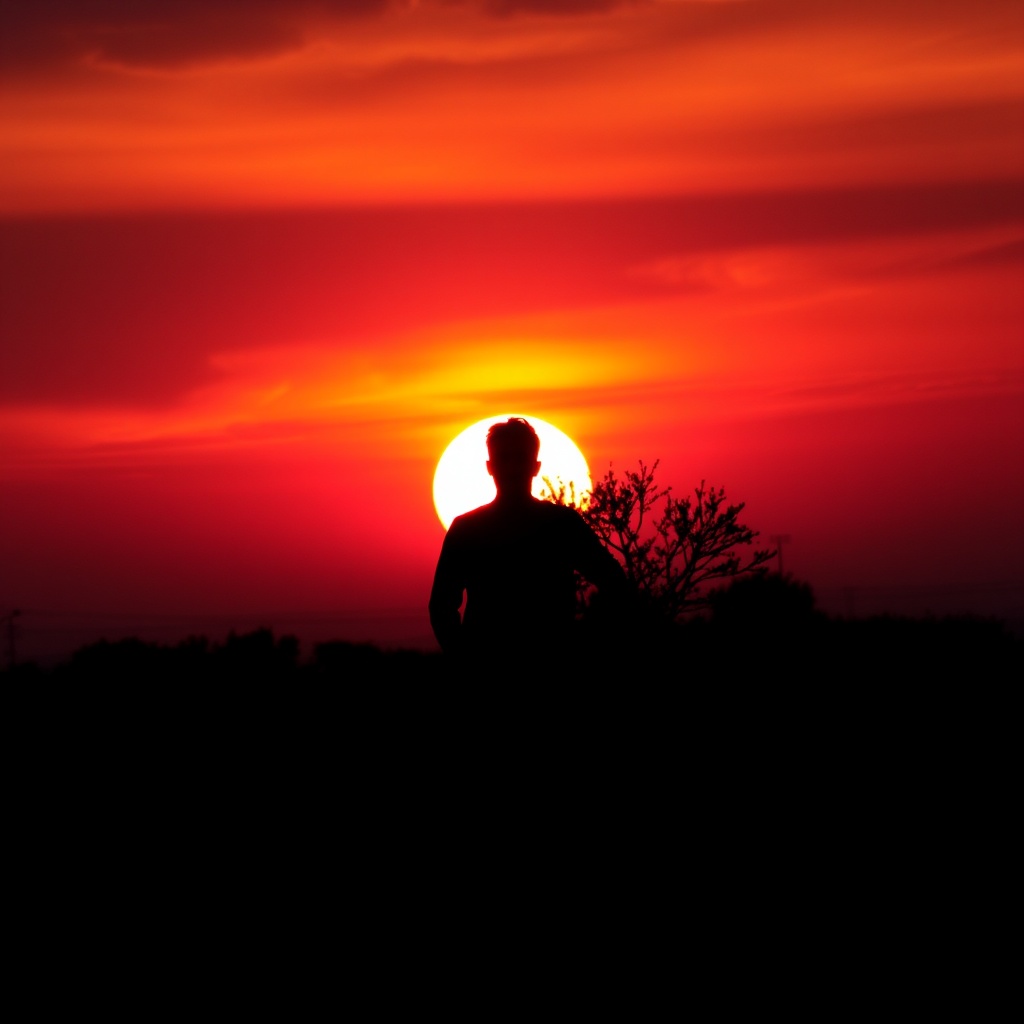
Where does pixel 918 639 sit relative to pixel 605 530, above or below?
below

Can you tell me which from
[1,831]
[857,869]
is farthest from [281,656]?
[857,869]

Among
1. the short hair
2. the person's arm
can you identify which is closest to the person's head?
the short hair

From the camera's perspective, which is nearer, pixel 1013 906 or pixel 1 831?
pixel 1013 906

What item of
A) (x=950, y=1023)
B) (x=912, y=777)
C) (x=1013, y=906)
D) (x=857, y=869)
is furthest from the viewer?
(x=912, y=777)

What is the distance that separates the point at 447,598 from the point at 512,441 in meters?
0.85

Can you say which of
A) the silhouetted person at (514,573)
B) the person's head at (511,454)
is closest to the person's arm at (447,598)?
the silhouetted person at (514,573)

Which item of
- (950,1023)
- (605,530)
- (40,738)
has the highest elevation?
(605,530)

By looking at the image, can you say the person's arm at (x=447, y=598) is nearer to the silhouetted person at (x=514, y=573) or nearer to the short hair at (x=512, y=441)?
the silhouetted person at (x=514, y=573)

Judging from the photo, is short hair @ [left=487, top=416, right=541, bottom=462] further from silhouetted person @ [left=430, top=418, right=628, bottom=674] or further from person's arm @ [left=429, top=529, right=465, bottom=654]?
person's arm @ [left=429, top=529, right=465, bottom=654]

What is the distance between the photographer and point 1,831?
10.4 m

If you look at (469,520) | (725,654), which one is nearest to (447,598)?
(469,520)

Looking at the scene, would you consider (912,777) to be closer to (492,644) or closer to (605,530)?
(492,644)

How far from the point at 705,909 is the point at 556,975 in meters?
1.44

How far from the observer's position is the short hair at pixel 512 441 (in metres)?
6.38
